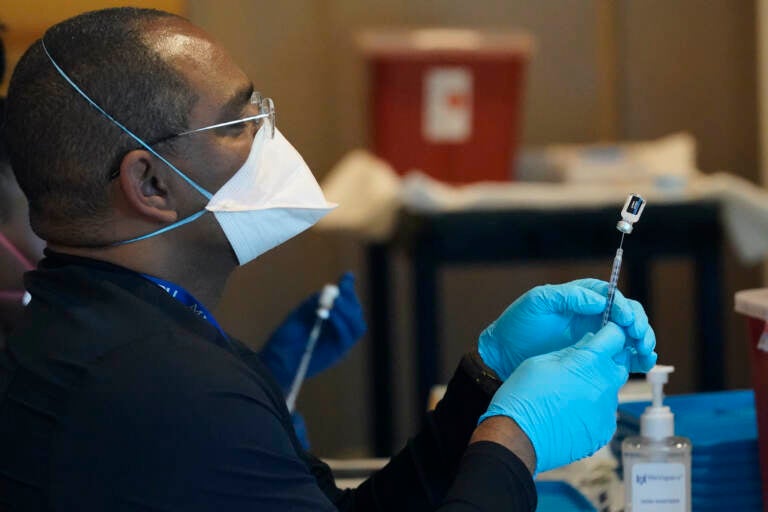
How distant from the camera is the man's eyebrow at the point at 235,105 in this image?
1049mm

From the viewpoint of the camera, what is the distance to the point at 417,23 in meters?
3.21

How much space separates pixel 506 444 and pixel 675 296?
248cm

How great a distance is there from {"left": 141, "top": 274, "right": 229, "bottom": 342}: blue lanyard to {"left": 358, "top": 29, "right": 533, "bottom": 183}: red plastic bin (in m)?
1.68

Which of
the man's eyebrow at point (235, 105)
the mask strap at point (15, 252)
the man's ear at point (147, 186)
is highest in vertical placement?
the man's eyebrow at point (235, 105)

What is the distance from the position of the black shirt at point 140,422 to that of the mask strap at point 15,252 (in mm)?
500

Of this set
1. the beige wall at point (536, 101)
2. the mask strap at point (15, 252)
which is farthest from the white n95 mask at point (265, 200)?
the beige wall at point (536, 101)

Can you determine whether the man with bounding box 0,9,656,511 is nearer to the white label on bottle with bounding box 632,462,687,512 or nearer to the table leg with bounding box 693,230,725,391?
the white label on bottle with bounding box 632,462,687,512

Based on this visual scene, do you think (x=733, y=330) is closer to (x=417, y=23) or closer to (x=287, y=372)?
(x=417, y=23)

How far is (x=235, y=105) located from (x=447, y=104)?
1.66 meters

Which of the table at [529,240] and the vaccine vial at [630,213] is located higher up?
the vaccine vial at [630,213]

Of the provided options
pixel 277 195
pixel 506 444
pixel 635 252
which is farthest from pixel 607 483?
pixel 635 252

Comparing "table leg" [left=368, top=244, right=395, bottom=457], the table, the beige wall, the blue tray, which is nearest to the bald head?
the blue tray

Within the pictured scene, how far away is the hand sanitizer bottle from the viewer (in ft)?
3.52

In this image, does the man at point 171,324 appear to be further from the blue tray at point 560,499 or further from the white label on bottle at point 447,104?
the white label on bottle at point 447,104
